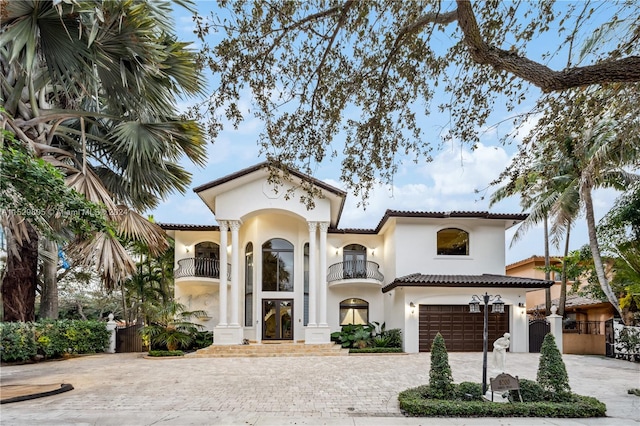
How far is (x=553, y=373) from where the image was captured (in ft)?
25.0

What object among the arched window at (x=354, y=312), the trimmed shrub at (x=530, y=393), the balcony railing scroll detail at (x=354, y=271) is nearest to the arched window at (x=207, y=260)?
the balcony railing scroll detail at (x=354, y=271)

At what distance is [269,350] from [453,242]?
9209 mm

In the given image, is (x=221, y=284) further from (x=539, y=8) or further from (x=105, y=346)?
(x=539, y=8)

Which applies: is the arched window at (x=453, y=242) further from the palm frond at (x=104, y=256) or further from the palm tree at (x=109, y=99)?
the palm frond at (x=104, y=256)

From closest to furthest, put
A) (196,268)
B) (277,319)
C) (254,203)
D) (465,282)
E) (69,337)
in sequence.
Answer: (69,337), (465,282), (254,203), (196,268), (277,319)

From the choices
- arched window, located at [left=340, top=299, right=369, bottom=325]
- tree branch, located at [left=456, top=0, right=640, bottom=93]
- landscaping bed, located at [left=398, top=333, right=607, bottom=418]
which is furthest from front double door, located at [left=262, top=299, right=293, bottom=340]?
tree branch, located at [left=456, top=0, right=640, bottom=93]

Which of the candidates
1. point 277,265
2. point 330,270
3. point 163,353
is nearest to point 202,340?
point 163,353

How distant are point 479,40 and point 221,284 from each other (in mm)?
15384

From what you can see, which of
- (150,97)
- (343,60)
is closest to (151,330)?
(150,97)

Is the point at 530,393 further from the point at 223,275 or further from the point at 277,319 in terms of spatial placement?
the point at 277,319

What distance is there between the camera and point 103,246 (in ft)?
32.8

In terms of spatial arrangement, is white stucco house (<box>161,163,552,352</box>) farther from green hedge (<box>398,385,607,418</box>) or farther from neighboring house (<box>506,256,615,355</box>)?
green hedge (<box>398,385,607,418</box>)

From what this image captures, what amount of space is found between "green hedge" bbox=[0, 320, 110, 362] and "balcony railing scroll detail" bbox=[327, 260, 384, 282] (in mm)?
9847

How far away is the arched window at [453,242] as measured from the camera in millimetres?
19500
